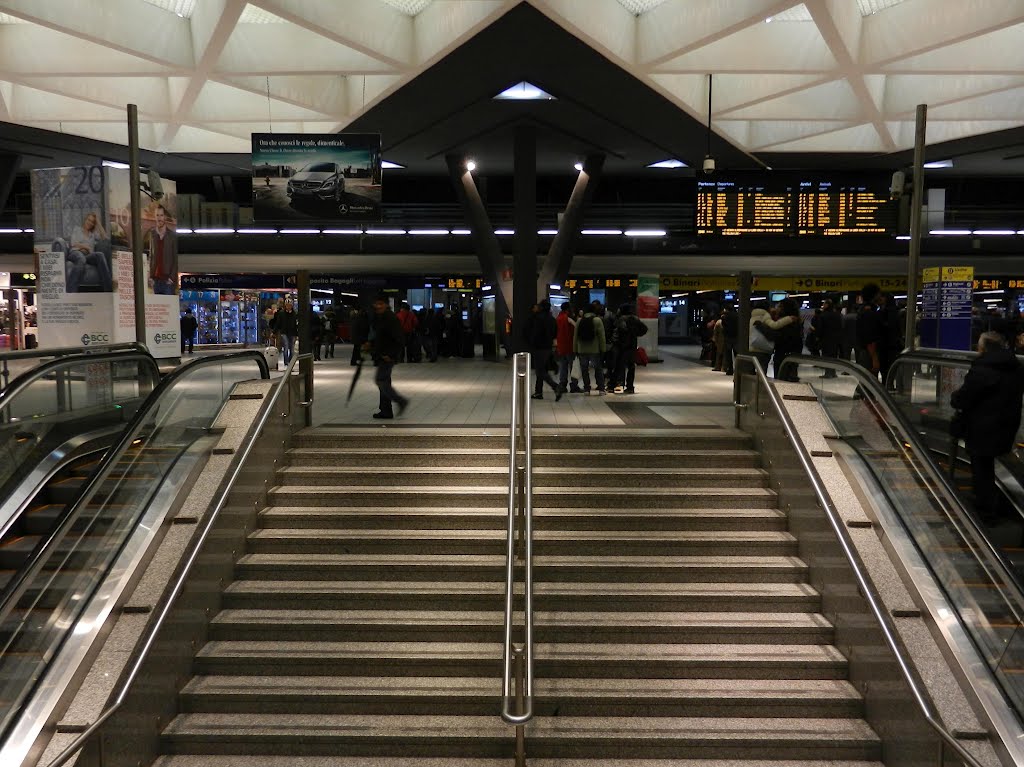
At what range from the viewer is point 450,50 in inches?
360

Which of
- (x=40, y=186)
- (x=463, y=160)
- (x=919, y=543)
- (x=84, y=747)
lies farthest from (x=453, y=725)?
(x=463, y=160)

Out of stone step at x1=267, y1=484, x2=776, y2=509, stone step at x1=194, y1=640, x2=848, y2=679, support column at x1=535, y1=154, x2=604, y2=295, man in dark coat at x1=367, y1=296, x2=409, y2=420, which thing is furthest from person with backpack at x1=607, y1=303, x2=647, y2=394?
stone step at x1=194, y1=640, x2=848, y2=679

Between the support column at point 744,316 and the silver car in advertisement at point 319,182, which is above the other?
the silver car in advertisement at point 319,182

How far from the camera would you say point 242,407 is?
668 cm

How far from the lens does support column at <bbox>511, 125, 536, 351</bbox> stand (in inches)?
540

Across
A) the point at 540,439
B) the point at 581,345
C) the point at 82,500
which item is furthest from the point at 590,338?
the point at 82,500

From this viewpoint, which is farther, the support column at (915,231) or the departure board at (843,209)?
the departure board at (843,209)

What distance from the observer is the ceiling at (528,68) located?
8.66 m

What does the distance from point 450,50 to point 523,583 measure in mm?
6341

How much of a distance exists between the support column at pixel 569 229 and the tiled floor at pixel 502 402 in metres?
2.16

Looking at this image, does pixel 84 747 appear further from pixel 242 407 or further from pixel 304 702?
pixel 242 407

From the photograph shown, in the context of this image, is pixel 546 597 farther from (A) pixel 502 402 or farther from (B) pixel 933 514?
(A) pixel 502 402

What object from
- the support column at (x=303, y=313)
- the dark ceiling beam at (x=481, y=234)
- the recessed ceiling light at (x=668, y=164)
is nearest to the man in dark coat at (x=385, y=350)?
the support column at (x=303, y=313)

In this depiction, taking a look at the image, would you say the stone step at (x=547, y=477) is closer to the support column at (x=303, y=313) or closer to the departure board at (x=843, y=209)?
the support column at (x=303, y=313)
